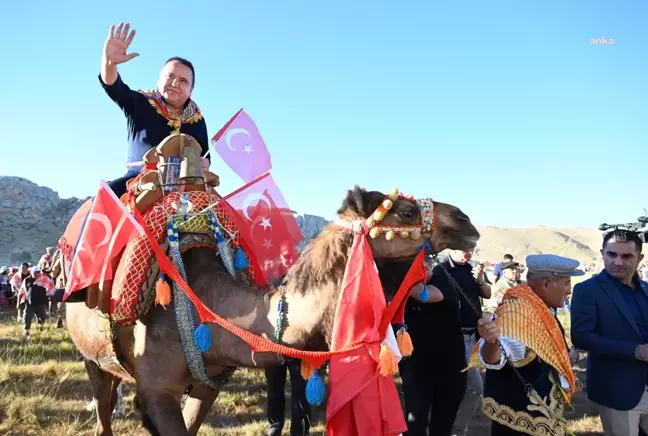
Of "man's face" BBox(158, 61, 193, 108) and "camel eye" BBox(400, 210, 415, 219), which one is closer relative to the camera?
"camel eye" BBox(400, 210, 415, 219)

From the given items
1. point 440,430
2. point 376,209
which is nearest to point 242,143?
point 376,209

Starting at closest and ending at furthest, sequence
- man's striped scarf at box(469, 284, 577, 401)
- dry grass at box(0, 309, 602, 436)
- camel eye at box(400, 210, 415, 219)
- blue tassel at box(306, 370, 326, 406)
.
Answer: blue tassel at box(306, 370, 326, 406) < camel eye at box(400, 210, 415, 219) < man's striped scarf at box(469, 284, 577, 401) < dry grass at box(0, 309, 602, 436)

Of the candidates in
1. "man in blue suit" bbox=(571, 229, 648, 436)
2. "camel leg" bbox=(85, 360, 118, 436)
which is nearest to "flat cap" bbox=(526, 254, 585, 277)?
"man in blue suit" bbox=(571, 229, 648, 436)

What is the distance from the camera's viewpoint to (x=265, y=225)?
139 inches

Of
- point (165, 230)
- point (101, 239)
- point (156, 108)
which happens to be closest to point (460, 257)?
point (165, 230)

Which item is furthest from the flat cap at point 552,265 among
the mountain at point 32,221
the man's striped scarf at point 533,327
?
the mountain at point 32,221

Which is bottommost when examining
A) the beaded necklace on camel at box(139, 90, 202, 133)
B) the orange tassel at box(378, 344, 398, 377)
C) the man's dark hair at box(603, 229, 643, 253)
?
the orange tassel at box(378, 344, 398, 377)

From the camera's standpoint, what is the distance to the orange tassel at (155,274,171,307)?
2850mm

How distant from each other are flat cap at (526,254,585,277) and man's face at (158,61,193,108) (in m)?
2.90

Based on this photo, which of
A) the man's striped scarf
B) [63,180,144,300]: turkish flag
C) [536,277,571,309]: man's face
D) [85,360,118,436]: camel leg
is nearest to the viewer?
[63,180,144,300]: turkish flag

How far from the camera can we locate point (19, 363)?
873cm

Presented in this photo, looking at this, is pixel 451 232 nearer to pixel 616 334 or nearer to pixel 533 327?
pixel 533 327

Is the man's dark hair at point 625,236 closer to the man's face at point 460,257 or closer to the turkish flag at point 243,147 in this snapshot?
the man's face at point 460,257

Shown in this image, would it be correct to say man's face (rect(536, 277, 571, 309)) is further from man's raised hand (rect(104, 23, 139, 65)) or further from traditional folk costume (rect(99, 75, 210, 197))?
man's raised hand (rect(104, 23, 139, 65))
